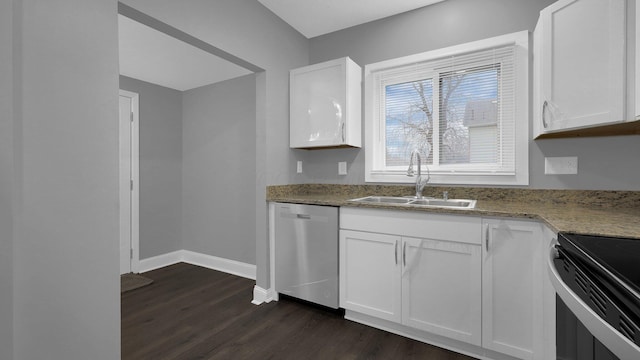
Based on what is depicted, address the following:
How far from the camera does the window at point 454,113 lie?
2.09 m

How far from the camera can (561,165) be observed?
1.93 metres

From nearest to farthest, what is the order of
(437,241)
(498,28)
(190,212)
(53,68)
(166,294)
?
(53,68), (437,241), (498,28), (166,294), (190,212)

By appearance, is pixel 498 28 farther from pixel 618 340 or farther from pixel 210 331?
pixel 210 331

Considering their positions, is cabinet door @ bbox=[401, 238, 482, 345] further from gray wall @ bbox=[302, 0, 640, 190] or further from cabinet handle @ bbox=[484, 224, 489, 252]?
gray wall @ bbox=[302, 0, 640, 190]

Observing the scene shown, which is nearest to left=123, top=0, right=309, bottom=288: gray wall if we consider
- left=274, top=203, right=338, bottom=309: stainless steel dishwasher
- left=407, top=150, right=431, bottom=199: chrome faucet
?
left=274, top=203, right=338, bottom=309: stainless steel dishwasher

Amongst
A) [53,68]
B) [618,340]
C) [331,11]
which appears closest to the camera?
[618,340]

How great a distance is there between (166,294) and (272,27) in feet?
8.89

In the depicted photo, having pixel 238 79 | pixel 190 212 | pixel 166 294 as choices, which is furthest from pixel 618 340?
pixel 190 212

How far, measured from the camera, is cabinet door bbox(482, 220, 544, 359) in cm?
151

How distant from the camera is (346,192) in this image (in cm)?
281

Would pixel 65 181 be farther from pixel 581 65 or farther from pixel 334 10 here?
pixel 581 65

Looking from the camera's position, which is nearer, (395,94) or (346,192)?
(395,94)

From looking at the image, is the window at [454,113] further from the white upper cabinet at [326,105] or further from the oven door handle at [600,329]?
the oven door handle at [600,329]

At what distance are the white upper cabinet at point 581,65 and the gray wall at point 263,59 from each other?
78.7 inches
